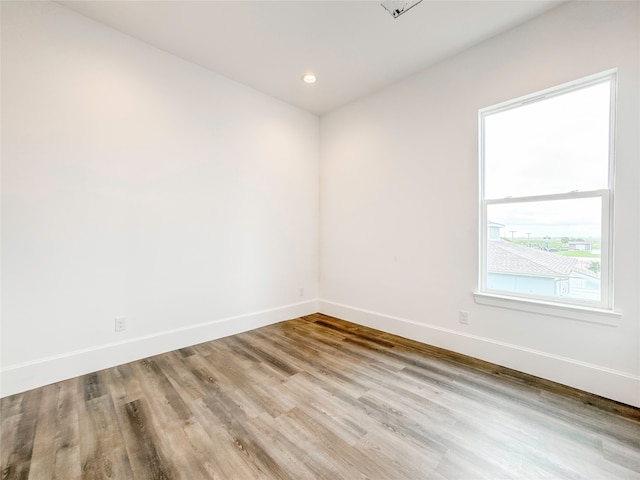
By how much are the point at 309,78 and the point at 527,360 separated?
359cm

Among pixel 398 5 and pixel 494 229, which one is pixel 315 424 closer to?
pixel 494 229

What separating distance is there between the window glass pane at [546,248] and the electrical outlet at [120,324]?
11.4 feet

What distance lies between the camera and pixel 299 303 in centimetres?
405

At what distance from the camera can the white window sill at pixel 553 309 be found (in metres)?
2.03

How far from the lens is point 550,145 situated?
2.33 m

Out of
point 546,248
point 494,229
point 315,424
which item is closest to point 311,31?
point 494,229

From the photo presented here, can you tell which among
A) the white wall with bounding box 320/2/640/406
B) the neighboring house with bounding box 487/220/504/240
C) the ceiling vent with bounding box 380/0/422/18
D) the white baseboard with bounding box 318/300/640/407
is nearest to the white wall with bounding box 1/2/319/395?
the white wall with bounding box 320/2/640/406

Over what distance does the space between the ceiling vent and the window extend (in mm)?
1176

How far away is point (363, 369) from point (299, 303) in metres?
1.74

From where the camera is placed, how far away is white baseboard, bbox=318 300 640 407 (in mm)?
1974

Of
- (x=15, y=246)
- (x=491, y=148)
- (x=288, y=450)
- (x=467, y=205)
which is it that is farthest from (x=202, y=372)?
(x=491, y=148)

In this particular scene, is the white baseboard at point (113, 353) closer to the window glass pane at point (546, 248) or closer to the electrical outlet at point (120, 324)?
the electrical outlet at point (120, 324)

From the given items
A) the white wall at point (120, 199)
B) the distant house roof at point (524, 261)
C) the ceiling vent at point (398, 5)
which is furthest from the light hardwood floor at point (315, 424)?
the ceiling vent at point (398, 5)

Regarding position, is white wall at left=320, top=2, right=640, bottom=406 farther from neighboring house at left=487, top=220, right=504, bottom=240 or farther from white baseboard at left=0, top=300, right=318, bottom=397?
white baseboard at left=0, top=300, right=318, bottom=397
